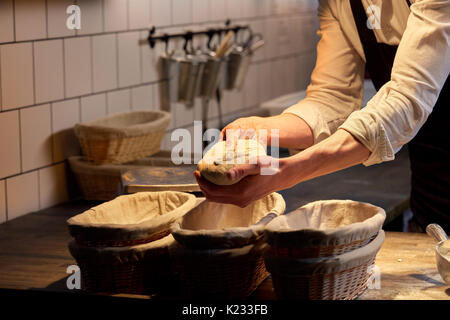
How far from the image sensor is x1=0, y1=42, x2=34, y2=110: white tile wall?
1744mm

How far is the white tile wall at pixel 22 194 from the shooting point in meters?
1.78

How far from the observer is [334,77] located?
4.06 feet

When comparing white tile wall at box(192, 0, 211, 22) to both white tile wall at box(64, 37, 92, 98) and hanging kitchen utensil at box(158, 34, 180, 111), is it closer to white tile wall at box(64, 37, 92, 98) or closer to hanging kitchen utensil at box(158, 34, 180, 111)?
hanging kitchen utensil at box(158, 34, 180, 111)

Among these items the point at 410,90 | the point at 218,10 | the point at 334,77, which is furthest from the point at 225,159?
the point at 218,10

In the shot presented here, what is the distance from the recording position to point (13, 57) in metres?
1.77

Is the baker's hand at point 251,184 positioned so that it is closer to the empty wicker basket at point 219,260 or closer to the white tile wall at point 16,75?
the empty wicker basket at point 219,260

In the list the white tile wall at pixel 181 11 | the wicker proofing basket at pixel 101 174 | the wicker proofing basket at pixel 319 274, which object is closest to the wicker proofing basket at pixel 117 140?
the wicker proofing basket at pixel 101 174

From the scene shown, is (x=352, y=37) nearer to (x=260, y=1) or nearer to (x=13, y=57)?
(x=13, y=57)

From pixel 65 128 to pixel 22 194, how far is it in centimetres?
24

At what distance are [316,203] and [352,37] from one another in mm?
375

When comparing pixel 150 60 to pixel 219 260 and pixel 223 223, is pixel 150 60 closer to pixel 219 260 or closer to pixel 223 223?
pixel 223 223

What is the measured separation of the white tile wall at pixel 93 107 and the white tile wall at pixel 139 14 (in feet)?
0.84

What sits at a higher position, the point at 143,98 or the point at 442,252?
the point at 143,98
